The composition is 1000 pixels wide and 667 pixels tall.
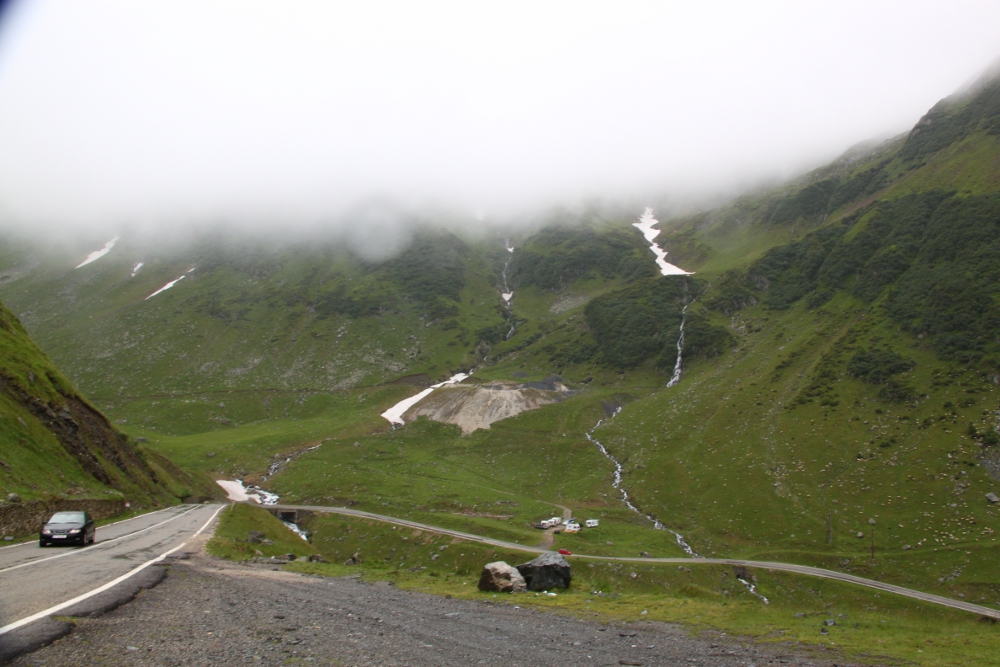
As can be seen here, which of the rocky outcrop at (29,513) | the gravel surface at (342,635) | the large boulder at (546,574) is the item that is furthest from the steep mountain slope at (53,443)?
the large boulder at (546,574)

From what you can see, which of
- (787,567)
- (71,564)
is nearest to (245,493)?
(71,564)

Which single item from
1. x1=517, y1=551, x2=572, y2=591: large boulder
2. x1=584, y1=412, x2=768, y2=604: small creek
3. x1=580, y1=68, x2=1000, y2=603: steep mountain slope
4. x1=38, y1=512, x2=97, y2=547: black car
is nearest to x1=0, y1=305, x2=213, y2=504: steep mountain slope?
x1=38, y1=512, x2=97, y2=547: black car

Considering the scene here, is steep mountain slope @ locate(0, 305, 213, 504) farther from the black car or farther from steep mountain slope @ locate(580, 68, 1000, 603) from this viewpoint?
steep mountain slope @ locate(580, 68, 1000, 603)

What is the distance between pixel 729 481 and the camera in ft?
236

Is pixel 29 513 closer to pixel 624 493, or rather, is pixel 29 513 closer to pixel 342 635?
pixel 342 635

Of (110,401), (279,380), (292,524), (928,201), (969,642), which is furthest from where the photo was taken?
(279,380)

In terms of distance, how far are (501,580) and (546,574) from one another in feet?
9.31

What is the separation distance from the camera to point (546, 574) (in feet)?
82.2

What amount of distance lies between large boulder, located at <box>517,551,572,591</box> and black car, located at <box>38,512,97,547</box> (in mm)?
21490

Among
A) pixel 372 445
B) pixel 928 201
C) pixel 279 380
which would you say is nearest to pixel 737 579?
pixel 372 445

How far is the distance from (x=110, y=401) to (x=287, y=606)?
16527 centimetres

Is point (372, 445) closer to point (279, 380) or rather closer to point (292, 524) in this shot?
point (292, 524)

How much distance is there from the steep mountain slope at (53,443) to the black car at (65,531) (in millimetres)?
6660

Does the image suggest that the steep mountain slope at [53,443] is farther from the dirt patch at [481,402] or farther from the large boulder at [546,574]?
the dirt patch at [481,402]
